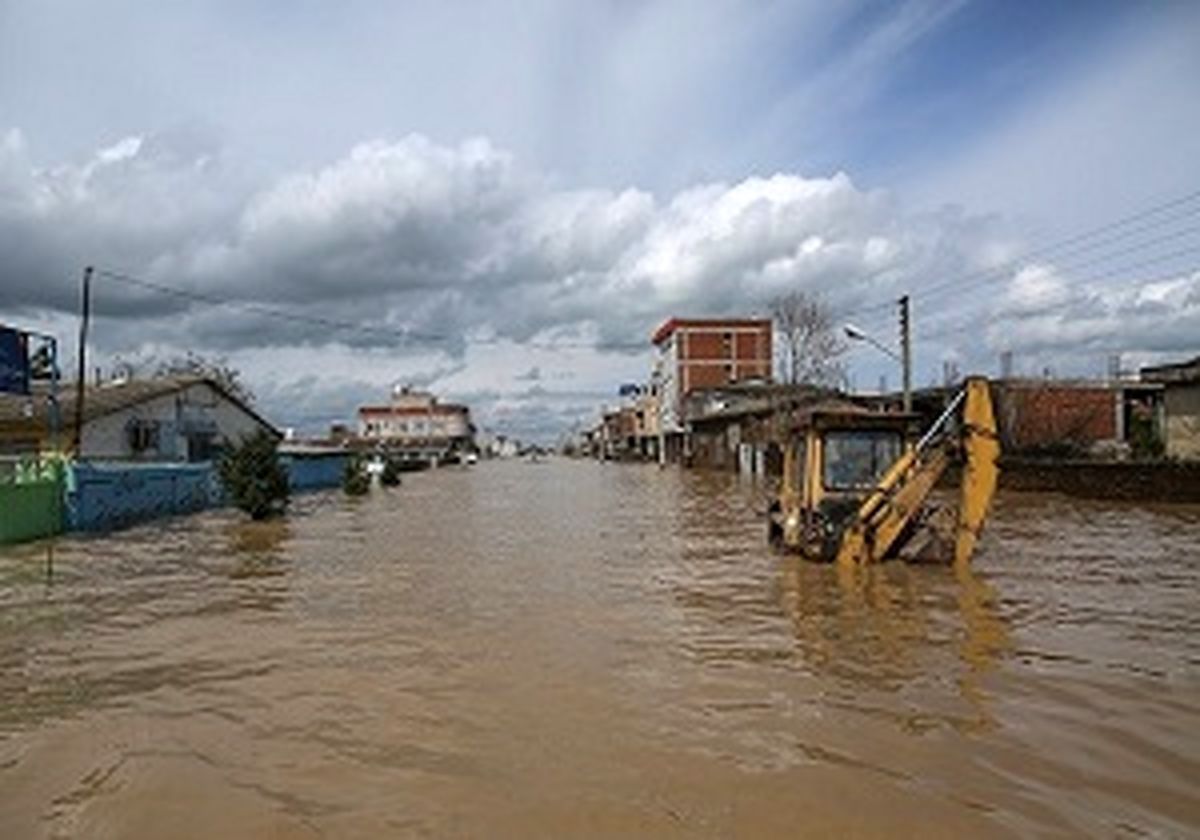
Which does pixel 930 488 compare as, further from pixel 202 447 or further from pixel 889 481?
pixel 202 447

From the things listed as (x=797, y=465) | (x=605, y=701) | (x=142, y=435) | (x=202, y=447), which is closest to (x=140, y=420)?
(x=142, y=435)

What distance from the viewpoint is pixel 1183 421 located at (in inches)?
1346

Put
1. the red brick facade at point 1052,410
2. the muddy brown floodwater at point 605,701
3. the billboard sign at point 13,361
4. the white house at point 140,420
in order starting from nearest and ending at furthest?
1. the muddy brown floodwater at point 605,701
2. the billboard sign at point 13,361
3. the white house at point 140,420
4. the red brick facade at point 1052,410

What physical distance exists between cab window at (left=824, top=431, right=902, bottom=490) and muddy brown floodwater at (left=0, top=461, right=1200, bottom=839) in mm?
1415

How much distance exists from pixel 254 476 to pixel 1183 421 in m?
28.8

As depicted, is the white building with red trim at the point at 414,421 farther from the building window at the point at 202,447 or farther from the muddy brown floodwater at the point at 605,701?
the muddy brown floodwater at the point at 605,701

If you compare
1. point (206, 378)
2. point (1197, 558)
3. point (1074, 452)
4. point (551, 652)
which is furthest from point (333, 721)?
point (206, 378)

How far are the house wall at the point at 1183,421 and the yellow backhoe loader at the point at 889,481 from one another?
21.5 m

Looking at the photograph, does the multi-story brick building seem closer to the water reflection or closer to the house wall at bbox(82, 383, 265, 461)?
the house wall at bbox(82, 383, 265, 461)

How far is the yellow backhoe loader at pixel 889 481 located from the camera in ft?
49.3

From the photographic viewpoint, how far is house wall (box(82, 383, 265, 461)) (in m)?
36.7

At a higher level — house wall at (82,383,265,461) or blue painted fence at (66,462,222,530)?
house wall at (82,383,265,461)

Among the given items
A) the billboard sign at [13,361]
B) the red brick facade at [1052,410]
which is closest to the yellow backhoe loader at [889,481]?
the billboard sign at [13,361]

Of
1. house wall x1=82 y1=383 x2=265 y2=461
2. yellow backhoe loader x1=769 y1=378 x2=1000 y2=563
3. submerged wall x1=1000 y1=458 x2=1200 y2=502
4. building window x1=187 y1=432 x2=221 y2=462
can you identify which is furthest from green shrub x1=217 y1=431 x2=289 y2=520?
submerged wall x1=1000 y1=458 x2=1200 y2=502
